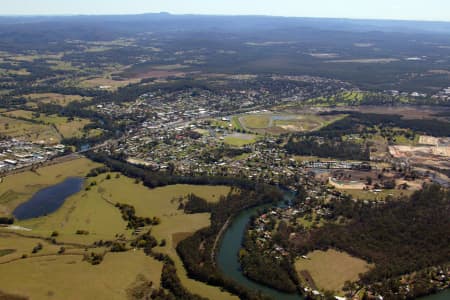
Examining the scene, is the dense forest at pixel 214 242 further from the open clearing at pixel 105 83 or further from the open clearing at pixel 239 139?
the open clearing at pixel 105 83

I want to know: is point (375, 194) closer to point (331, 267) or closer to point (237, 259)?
point (331, 267)

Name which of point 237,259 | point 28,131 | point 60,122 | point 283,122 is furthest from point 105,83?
point 237,259

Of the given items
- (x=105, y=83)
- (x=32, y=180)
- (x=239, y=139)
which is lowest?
(x=32, y=180)

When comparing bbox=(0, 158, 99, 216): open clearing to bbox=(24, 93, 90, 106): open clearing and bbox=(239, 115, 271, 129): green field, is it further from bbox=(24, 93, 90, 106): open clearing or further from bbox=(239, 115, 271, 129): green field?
bbox=(24, 93, 90, 106): open clearing

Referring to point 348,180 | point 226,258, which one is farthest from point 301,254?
point 348,180

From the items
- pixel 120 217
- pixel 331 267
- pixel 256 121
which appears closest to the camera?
pixel 331 267

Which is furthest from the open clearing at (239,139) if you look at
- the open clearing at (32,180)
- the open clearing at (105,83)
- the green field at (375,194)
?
the open clearing at (105,83)

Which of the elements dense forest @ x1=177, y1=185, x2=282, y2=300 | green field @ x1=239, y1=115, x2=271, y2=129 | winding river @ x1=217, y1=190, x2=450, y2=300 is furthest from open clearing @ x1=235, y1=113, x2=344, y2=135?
winding river @ x1=217, y1=190, x2=450, y2=300
